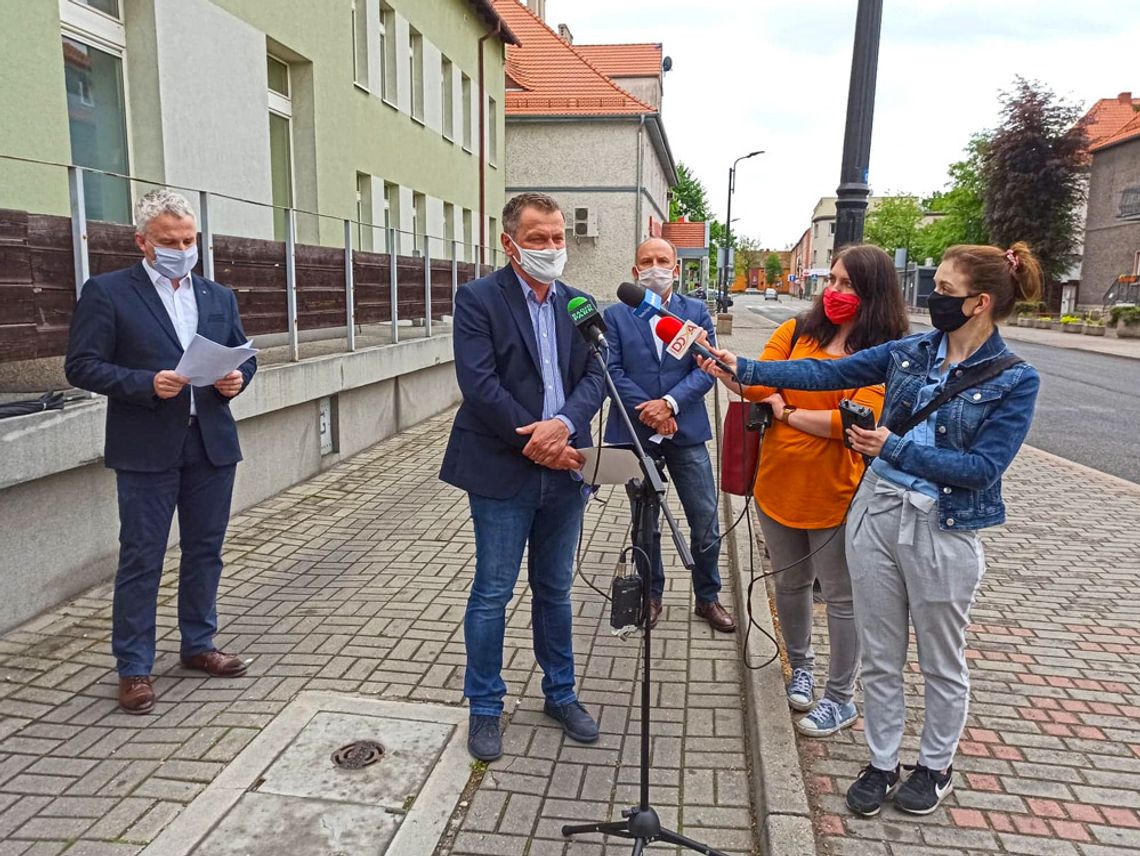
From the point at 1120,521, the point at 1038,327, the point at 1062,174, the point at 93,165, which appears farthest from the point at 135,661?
the point at 1062,174

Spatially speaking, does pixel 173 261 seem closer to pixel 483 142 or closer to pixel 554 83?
pixel 483 142

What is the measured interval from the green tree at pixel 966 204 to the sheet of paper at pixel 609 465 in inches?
2172

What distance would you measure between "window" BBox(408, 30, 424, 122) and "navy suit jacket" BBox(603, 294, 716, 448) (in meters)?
14.9

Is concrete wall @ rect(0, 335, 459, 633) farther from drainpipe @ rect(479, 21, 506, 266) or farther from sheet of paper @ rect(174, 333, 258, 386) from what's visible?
drainpipe @ rect(479, 21, 506, 266)

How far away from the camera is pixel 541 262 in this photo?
11.4ft

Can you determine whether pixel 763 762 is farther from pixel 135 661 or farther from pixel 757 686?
pixel 135 661

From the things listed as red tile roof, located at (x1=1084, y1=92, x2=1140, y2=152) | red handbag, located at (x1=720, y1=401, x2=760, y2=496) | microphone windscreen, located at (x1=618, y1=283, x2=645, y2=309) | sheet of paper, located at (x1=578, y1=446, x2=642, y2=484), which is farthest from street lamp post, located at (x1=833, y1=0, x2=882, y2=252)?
red tile roof, located at (x1=1084, y1=92, x2=1140, y2=152)

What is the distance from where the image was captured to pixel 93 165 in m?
8.39

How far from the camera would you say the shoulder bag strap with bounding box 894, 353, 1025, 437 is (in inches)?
Result: 113

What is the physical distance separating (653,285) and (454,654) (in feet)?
7.30

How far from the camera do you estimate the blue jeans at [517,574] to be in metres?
3.58

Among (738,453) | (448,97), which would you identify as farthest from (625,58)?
(738,453)

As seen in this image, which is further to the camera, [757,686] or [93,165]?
[93,165]

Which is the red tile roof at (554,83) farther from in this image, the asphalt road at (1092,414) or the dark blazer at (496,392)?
the dark blazer at (496,392)
